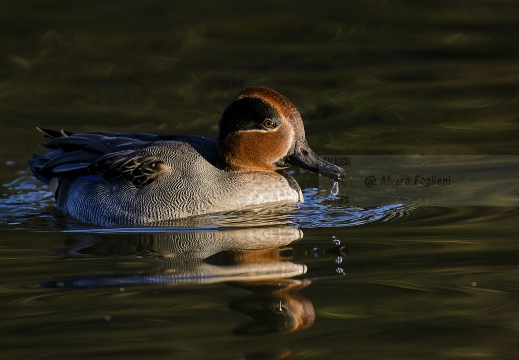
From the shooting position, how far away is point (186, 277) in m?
6.57

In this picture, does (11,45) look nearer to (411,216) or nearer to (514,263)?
(411,216)

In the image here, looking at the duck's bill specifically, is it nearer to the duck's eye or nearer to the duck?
the duck

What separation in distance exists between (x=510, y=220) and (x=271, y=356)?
3447 mm

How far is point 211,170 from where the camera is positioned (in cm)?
878

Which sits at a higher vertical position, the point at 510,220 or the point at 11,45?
the point at 11,45

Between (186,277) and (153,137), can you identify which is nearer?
(186,277)

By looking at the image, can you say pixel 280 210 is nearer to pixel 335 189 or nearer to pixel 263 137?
pixel 263 137

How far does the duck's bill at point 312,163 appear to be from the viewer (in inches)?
340

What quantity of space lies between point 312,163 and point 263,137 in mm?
460

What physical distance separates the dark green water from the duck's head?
438 millimetres

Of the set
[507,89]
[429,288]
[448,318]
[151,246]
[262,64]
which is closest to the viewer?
[448,318]

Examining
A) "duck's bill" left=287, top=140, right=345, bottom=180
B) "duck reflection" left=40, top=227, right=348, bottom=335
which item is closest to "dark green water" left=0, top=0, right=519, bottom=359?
"duck reflection" left=40, top=227, right=348, bottom=335

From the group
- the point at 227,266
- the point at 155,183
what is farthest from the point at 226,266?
the point at 155,183

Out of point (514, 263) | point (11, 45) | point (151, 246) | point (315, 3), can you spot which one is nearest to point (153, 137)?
point (151, 246)
